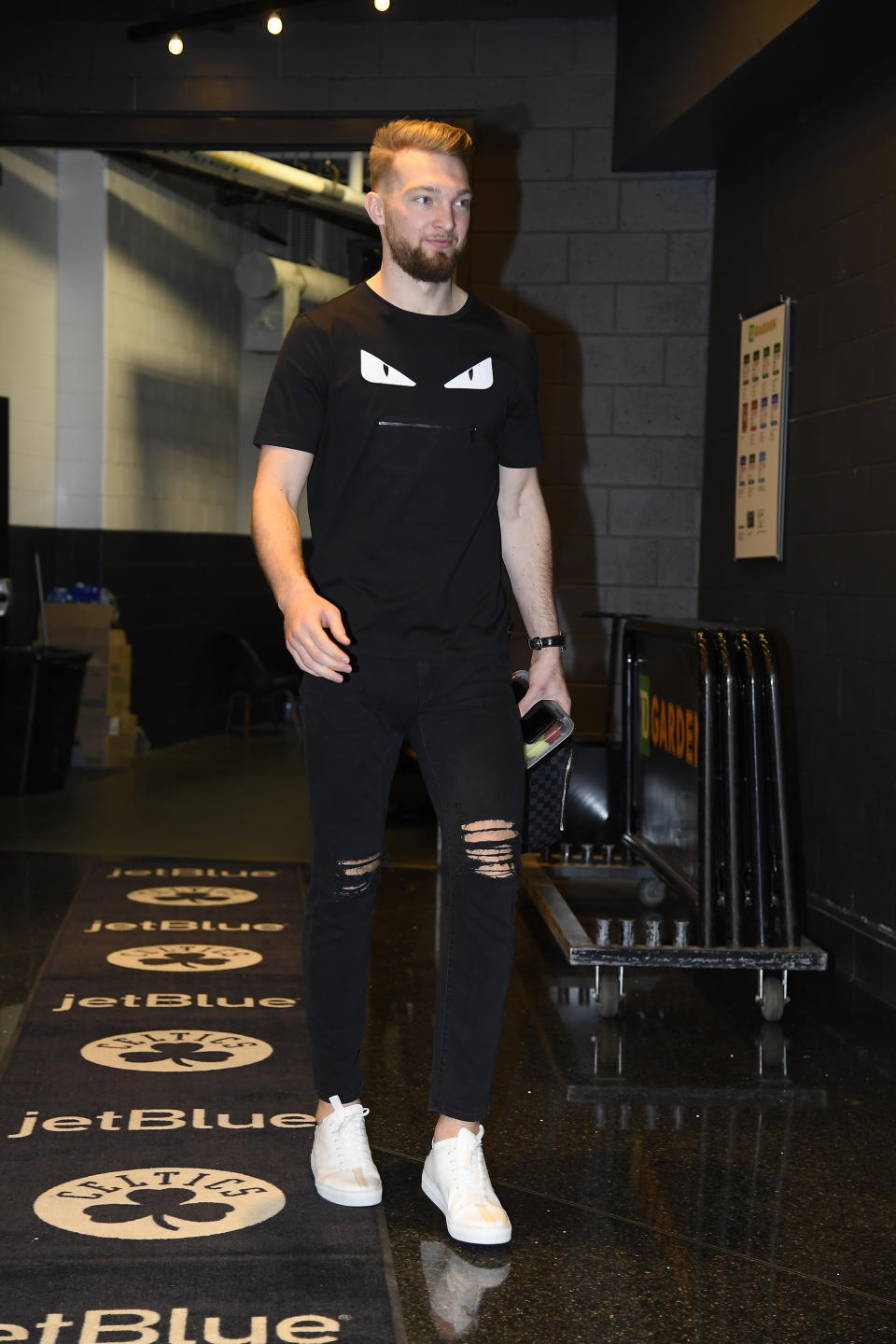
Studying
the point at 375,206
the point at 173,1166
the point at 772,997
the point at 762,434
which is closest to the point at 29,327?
the point at 762,434

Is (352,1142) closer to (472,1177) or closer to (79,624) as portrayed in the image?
(472,1177)

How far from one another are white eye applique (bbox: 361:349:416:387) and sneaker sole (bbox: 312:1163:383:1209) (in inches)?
50.3

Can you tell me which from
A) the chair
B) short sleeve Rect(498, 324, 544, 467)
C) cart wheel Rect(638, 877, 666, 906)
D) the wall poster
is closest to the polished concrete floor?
cart wheel Rect(638, 877, 666, 906)

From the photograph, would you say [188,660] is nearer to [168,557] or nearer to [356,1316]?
[168,557]

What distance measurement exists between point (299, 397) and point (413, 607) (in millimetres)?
370

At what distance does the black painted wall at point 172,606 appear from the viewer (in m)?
8.65

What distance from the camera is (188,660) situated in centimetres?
1012

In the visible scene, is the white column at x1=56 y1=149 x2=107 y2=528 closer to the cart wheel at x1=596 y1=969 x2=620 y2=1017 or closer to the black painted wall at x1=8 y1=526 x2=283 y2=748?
the black painted wall at x1=8 y1=526 x2=283 y2=748

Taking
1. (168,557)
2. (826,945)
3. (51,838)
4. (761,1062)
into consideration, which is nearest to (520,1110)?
(761,1062)

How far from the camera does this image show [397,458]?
2297 millimetres

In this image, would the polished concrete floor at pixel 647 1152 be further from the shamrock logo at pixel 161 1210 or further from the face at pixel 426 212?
the face at pixel 426 212

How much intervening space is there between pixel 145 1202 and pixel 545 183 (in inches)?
170

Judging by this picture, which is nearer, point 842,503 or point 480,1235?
point 480,1235

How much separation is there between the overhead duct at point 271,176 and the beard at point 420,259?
247 inches
